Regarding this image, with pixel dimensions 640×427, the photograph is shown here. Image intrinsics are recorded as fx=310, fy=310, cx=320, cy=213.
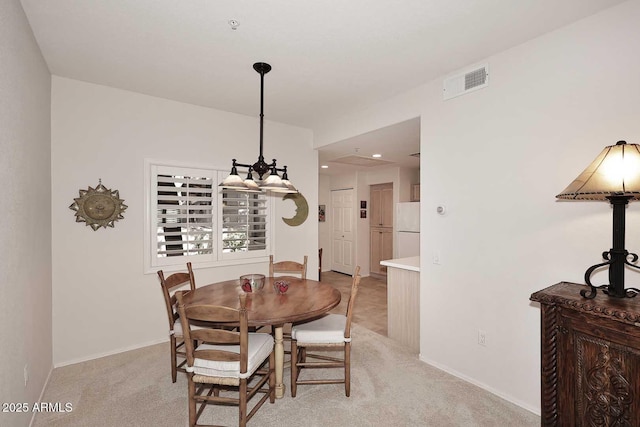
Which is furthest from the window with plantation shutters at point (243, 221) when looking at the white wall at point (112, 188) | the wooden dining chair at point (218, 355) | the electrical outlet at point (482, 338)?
the electrical outlet at point (482, 338)

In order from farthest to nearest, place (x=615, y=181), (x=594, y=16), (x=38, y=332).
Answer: (x=38, y=332) < (x=594, y=16) < (x=615, y=181)

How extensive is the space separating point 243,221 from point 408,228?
3107mm

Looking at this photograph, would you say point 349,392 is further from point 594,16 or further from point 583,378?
point 594,16

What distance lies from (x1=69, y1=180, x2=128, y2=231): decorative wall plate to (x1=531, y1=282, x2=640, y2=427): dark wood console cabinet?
367 cm

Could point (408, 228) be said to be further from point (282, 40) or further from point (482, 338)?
point (282, 40)

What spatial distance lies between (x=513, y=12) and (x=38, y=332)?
13.2 ft

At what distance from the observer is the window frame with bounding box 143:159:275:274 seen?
3.39m

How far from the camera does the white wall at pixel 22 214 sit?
1.61 m

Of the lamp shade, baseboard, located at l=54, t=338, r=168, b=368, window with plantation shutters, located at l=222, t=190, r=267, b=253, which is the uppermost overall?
the lamp shade

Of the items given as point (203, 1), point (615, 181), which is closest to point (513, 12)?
point (615, 181)

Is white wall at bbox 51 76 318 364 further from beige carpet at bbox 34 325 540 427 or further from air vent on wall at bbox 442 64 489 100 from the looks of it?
air vent on wall at bbox 442 64 489 100

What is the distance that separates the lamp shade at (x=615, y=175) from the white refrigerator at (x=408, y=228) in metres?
3.94

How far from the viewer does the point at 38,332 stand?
2350 millimetres

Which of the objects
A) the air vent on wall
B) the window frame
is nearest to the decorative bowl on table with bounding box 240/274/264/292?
the window frame
